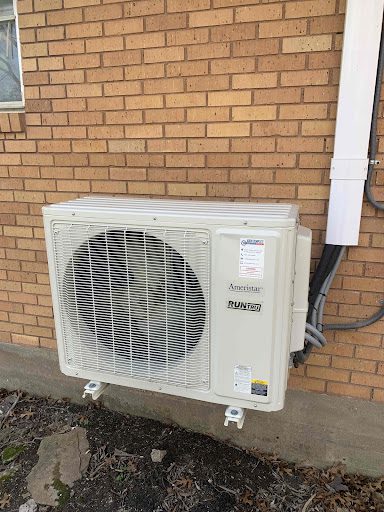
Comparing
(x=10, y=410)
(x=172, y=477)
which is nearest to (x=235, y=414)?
(x=172, y=477)

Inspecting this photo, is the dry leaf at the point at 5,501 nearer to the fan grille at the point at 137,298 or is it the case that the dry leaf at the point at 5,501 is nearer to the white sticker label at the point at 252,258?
the fan grille at the point at 137,298

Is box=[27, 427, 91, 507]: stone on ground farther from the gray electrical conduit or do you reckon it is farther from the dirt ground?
the gray electrical conduit

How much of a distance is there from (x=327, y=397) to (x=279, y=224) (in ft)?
4.35

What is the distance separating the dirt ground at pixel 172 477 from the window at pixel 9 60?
2167 millimetres

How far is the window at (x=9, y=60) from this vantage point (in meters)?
2.67

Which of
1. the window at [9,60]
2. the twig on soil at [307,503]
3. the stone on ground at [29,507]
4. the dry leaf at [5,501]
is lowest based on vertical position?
the dry leaf at [5,501]

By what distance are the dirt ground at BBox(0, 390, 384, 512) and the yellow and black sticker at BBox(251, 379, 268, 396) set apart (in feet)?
2.88

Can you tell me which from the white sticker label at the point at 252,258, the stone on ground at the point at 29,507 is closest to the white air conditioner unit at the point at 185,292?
the white sticker label at the point at 252,258

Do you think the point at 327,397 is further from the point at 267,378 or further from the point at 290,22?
the point at 290,22

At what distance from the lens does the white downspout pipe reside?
196cm

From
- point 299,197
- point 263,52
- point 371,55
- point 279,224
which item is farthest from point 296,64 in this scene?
point 279,224

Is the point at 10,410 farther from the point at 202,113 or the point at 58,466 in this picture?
the point at 202,113

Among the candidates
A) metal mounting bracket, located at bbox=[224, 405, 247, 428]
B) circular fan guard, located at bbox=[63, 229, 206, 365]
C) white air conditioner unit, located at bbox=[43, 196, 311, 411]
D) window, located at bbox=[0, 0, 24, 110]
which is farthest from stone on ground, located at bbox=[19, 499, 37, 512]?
window, located at bbox=[0, 0, 24, 110]

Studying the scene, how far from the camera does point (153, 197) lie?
254cm
